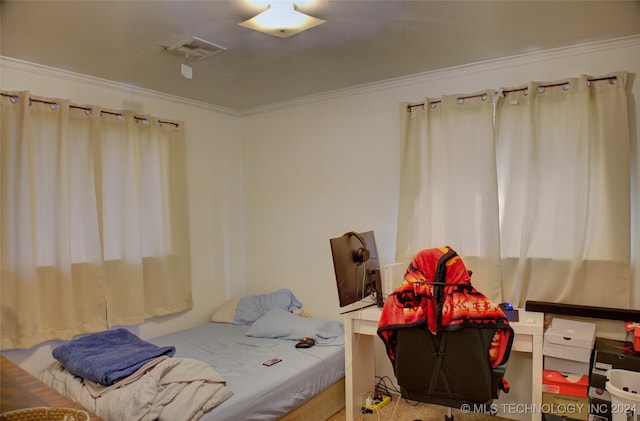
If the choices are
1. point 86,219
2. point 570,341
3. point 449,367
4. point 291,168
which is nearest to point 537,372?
point 570,341

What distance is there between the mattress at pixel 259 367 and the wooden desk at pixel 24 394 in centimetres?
68

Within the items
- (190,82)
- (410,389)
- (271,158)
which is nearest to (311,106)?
(271,158)

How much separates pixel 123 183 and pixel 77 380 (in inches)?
58.1

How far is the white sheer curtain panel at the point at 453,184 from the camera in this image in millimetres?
2820

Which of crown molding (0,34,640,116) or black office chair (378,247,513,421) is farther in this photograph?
crown molding (0,34,640,116)

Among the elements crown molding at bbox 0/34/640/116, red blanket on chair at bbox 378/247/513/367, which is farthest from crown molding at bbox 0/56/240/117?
red blanket on chair at bbox 378/247/513/367

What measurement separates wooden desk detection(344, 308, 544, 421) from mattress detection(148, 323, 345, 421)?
0.15 meters

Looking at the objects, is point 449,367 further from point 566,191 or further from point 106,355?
point 106,355

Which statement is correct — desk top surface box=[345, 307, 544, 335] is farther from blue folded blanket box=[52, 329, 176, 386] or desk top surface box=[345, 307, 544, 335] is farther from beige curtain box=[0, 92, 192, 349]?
beige curtain box=[0, 92, 192, 349]

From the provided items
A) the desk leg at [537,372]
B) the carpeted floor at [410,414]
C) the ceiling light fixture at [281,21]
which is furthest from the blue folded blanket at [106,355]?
the desk leg at [537,372]

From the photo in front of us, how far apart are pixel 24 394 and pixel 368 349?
2.13 meters

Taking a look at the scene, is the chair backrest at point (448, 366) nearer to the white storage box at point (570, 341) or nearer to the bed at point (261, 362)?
the white storage box at point (570, 341)

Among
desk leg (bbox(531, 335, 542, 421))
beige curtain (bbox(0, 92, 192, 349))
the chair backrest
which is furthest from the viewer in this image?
beige curtain (bbox(0, 92, 192, 349))

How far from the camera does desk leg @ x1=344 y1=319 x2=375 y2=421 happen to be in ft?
9.12
